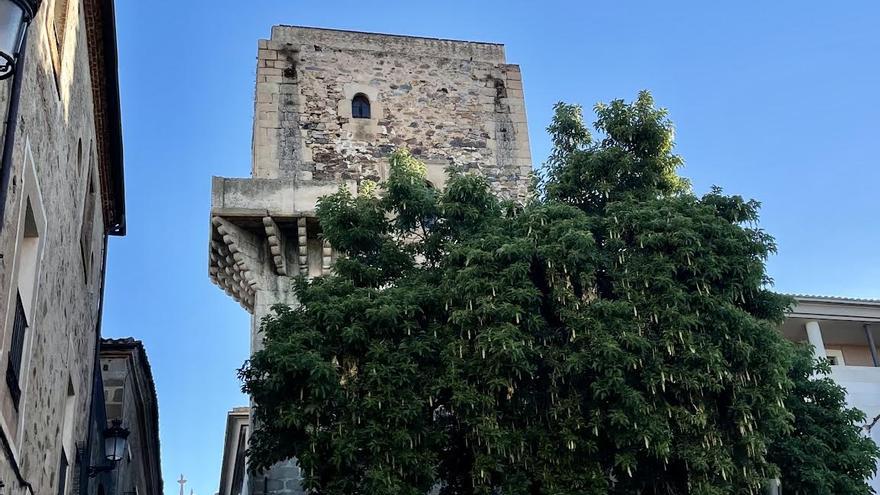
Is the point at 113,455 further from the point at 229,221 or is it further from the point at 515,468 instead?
the point at 229,221

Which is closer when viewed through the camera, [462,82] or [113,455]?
[113,455]

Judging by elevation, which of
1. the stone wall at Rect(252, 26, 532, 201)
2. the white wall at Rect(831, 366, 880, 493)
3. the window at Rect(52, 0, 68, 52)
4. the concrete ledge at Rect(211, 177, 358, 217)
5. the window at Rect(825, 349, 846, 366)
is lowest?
the white wall at Rect(831, 366, 880, 493)

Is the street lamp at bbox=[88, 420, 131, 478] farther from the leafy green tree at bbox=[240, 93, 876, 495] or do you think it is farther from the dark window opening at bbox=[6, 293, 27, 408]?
the dark window opening at bbox=[6, 293, 27, 408]

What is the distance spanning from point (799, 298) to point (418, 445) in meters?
11.5

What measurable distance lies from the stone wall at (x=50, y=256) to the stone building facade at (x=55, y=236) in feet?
0.04

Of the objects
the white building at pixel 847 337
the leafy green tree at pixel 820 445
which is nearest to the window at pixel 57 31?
the leafy green tree at pixel 820 445

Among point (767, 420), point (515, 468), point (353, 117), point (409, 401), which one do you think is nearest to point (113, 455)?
point (409, 401)

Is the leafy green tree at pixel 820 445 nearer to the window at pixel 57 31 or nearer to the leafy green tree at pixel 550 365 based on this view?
the leafy green tree at pixel 550 365

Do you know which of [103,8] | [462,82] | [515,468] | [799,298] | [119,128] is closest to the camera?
[103,8]

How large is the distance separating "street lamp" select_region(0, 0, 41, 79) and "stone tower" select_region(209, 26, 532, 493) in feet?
47.3

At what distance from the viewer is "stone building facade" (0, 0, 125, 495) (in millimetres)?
7980

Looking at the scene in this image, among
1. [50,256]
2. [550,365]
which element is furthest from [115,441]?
[550,365]

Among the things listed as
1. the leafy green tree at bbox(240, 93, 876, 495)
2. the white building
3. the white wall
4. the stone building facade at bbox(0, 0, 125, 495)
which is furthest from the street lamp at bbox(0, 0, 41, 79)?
the white wall

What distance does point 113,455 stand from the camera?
1342 cm
